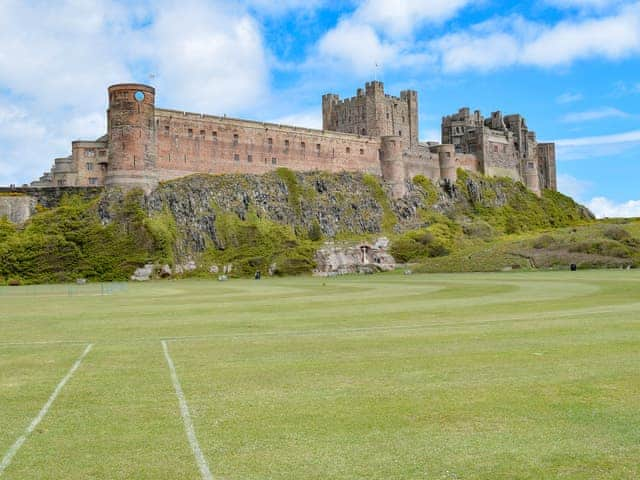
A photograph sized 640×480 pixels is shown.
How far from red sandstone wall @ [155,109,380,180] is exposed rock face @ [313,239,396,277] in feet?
51.3

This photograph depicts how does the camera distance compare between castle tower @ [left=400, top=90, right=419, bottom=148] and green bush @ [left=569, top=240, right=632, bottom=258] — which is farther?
castle tower @ [left=400, top=90, right=419, bottom=148]

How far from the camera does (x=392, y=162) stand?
107 m

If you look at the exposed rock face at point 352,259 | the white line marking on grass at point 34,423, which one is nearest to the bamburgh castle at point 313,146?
the exposed rock face at point 352,259

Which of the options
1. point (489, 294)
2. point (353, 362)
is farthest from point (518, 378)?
point (489, 294)

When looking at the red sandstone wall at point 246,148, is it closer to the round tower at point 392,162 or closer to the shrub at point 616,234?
the round tower at point 392,162

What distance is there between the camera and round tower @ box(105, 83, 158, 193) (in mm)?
82375

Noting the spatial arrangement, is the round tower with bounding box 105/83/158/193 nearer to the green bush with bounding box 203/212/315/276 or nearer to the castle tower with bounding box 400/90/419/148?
the green bush with bounding box 203/212/315/276

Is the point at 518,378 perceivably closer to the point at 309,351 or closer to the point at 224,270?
the point at 309,351

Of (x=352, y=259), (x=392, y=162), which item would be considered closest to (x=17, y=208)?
(x=352, y=259)

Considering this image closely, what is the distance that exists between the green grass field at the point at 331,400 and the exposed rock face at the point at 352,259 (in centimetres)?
5885

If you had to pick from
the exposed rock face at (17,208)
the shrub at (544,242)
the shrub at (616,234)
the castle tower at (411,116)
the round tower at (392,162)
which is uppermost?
the castle tower at (411,116)

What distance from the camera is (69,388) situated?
13.6m

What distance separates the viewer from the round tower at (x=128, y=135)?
270ft

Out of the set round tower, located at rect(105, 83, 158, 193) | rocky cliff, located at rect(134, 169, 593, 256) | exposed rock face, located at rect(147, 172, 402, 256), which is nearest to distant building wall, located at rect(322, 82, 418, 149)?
rocky cliff, located at rect(134, 169, 593, 256)
